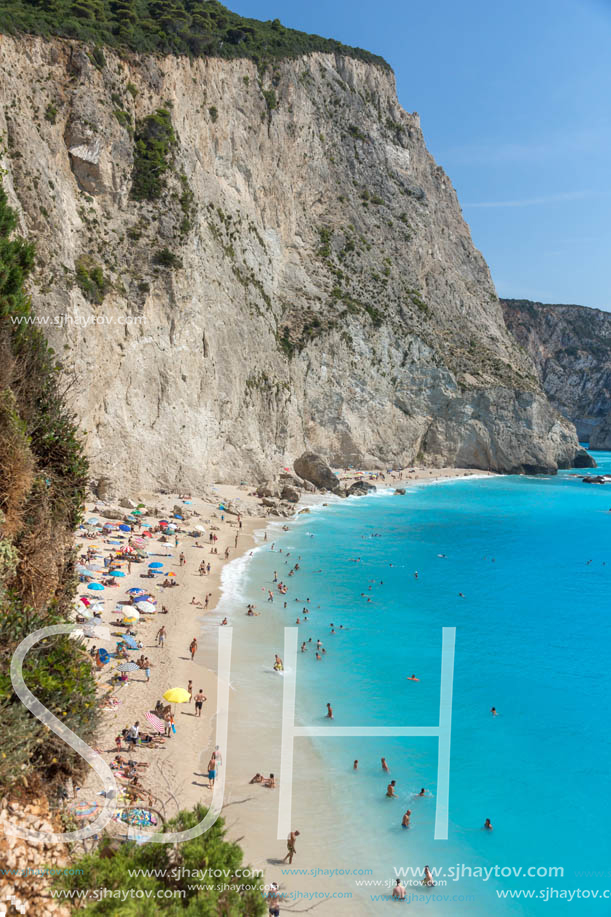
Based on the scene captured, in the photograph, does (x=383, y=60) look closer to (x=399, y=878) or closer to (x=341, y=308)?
(x=341, y=308)

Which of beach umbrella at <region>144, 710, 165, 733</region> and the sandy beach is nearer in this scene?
the sandy beach

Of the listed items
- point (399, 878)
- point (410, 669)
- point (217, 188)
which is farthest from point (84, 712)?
point (217, 188)

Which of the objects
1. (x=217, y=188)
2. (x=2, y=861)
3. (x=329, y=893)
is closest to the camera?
(x=2, y=861)

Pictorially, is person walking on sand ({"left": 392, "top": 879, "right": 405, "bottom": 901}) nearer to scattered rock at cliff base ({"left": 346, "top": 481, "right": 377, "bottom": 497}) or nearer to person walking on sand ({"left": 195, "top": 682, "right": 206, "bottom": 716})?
person walking on sand ({"left": 195, "top": 682, "right": 206, "bottom": 716})

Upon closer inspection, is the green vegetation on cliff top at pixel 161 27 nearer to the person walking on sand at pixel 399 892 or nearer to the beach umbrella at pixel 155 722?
the beach umbrella at pixel 155 722

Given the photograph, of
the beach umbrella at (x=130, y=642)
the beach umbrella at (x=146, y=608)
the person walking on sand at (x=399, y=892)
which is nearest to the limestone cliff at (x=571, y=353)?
the beach umbrella at (x=146, y=608)

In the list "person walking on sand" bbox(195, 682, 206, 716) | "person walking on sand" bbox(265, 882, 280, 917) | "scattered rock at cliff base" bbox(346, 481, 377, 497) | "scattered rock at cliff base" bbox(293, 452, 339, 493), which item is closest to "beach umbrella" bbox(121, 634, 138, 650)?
"person walking on sand" bbox(195, 682, 206, 716)

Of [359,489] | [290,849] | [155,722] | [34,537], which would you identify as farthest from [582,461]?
[34,537]
